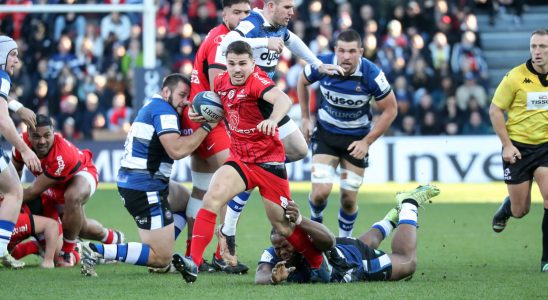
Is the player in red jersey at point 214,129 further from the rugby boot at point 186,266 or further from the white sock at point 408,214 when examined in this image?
the white sock at point 408,214

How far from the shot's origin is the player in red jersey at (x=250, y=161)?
329 inches

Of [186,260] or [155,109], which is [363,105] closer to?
[155,109]

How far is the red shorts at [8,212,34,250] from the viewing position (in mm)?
10148

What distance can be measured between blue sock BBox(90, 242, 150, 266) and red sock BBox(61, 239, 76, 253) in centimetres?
151

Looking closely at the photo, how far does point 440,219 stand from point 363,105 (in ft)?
13.4

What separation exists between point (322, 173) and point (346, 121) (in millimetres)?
596

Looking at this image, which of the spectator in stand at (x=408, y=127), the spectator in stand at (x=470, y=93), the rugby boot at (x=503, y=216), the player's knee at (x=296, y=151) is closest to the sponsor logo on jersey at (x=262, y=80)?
the player's knee at (x=296, y=151)

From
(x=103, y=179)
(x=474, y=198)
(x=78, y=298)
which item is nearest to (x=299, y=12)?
(x=103, y=179)

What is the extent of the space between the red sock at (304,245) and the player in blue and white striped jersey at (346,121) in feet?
8.17

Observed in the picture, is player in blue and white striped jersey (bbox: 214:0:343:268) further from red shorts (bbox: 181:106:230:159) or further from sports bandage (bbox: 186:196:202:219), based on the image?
red shorts (bbox: 181:106:230:159)

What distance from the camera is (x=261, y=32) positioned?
9797 millimetres

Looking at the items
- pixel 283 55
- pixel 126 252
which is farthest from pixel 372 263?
pixel 283 55

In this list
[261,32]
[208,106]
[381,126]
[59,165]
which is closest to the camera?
[208,106]

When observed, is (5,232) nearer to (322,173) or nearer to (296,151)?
(296,151)
